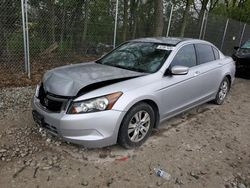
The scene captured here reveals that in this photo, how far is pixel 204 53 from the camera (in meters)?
5.11

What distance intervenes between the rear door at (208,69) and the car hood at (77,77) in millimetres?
1583

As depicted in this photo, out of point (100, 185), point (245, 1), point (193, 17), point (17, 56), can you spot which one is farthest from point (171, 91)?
point (245, 1)

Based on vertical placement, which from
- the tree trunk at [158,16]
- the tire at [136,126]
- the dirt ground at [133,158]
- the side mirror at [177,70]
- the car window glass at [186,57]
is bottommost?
the dirt ground at [133,158]

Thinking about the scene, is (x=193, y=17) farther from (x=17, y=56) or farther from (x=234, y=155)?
(x=234, y=155)

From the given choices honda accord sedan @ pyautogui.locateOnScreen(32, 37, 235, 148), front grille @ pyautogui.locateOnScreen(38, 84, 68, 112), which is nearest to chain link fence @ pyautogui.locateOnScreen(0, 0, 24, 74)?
honda accord sedan @ pyautogui.locateOnScreen(32, 37, 235, 148)

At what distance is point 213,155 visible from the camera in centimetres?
367

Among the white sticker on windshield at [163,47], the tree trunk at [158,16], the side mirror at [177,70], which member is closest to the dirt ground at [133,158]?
the side mirror at [177,70]

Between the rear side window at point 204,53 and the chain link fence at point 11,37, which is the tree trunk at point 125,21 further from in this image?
the rear side window at point 204,53

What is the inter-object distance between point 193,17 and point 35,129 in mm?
9676

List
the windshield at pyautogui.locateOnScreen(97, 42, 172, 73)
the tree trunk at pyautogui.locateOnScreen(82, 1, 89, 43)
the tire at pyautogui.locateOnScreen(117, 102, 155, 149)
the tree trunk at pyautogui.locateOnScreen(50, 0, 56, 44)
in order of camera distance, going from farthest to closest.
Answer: the tree trunk at pyautogui.locateOnScreen(82, 1, 89, 43) → the tree trunk at pyautogui.locateOnScreen(50, 0, 56, 44) → the windshield at pyautogui.locateOnScreen(97, 42, 172, 73) → the tire at pyautogui.locateOnScreen(117, 102, 155, 149)

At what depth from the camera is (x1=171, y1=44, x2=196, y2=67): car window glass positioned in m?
4.24

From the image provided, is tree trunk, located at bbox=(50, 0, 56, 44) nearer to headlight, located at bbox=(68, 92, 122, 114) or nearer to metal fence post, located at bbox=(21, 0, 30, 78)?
metal fence post, located at bbox=(21, 0, 30, 78)

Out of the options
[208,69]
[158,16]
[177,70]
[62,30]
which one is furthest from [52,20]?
[177,70]

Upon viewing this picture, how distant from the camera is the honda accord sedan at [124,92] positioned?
3.19 meters
